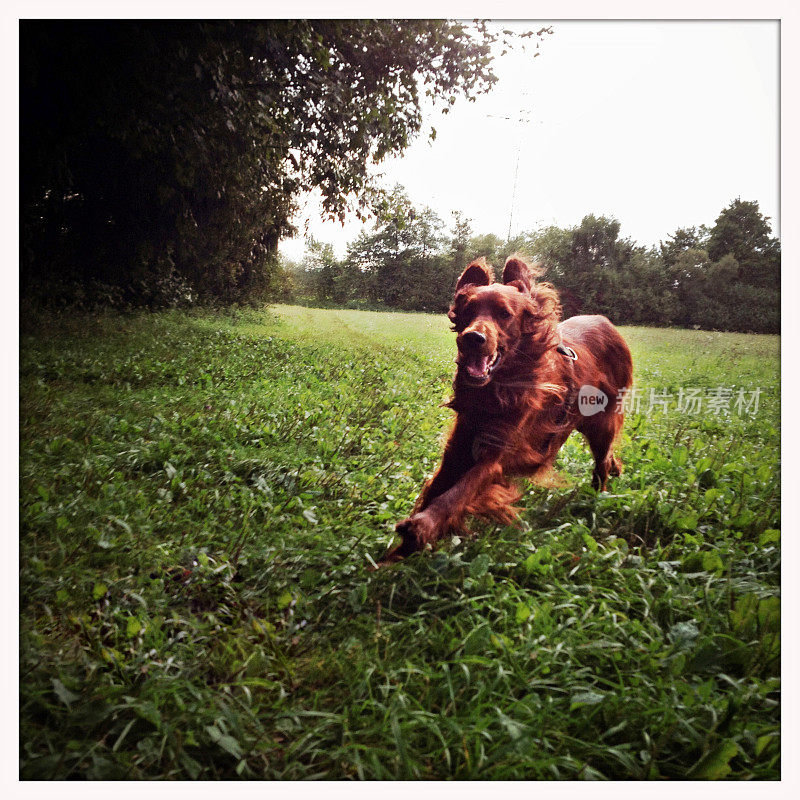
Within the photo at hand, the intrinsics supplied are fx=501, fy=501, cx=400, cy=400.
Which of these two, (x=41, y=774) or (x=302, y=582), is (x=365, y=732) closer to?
(x=302, y=582)

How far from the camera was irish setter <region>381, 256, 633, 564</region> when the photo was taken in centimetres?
190

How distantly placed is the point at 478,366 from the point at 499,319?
0.67 ft

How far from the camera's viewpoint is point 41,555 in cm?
181

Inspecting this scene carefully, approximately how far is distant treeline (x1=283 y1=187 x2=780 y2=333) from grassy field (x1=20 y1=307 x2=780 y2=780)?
0.10m

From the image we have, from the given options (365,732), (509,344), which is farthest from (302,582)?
(509,344)

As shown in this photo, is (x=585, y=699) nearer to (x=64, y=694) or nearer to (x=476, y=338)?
(x=476, y=338)

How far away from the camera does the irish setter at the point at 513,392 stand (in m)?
1.90

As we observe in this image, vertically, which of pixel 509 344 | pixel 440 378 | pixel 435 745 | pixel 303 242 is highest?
pixel 303 242

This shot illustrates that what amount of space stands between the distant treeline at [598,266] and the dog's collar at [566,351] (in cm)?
15

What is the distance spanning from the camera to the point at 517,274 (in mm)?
2033

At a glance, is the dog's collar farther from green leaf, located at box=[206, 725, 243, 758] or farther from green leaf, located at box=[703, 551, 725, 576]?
green leaf, located at box=[206, 725, 243, 758]

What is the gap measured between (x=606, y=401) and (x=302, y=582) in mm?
1428

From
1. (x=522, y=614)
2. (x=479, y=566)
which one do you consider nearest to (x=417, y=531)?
(x=479, y=566)

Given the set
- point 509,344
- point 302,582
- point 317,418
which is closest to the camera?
point 302,582
